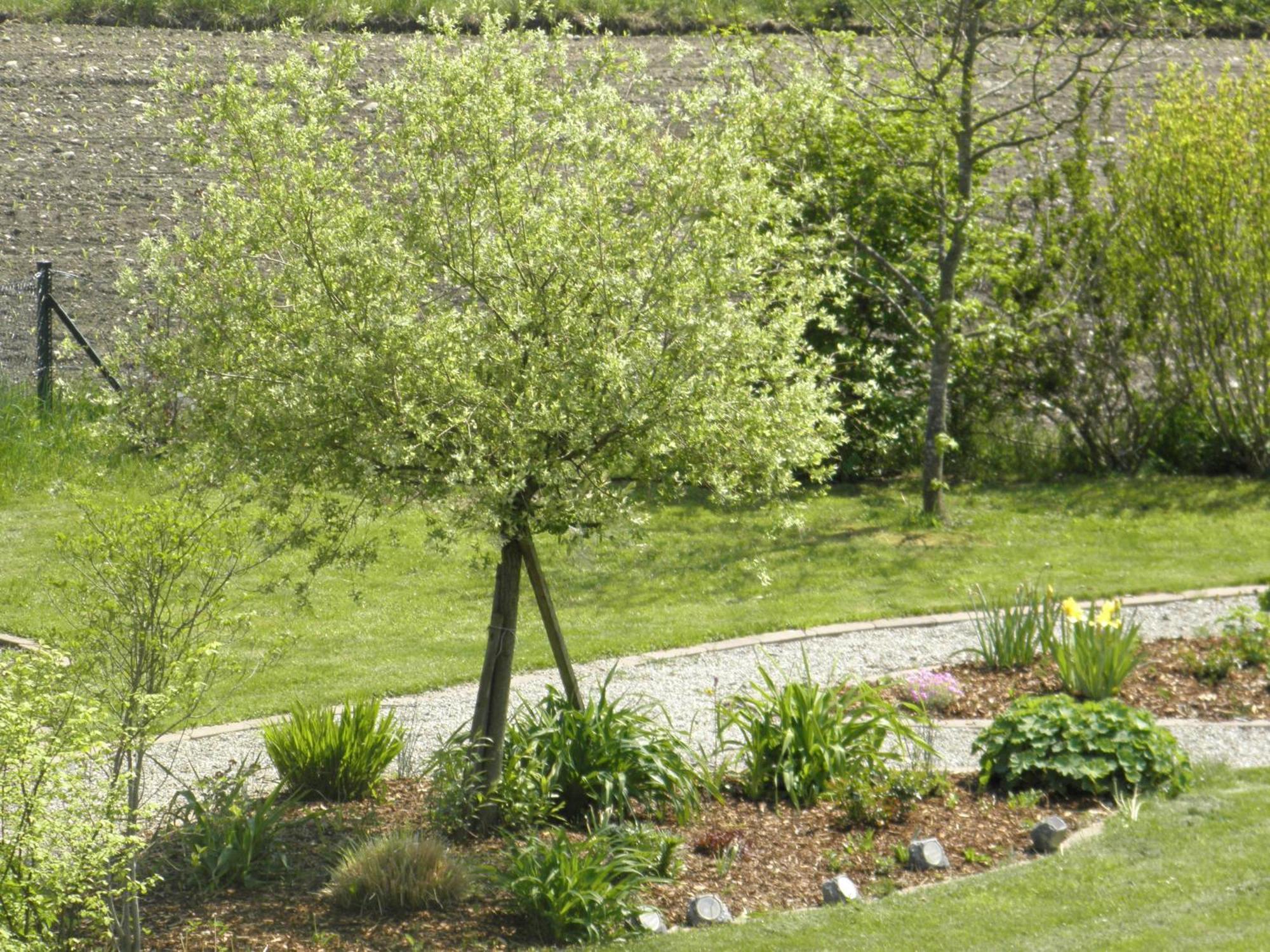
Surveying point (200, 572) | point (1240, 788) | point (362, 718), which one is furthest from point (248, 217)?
point (1240, 788)

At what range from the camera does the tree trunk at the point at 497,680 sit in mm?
6059

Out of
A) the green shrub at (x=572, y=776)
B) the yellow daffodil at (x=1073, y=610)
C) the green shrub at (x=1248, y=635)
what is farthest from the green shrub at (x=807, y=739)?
the green shrub at (x=1248, y=635)

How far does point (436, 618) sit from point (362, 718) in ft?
10.8

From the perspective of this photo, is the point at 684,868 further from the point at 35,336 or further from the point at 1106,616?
the point at 35,336

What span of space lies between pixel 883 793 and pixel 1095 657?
1793 mm

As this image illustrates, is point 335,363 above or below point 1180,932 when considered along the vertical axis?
above

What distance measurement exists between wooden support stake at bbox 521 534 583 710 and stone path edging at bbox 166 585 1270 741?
156 cm

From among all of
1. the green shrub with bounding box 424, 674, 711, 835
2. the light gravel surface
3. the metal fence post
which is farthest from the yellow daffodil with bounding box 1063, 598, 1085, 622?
the metal fence post

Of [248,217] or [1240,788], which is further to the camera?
[1240,788]

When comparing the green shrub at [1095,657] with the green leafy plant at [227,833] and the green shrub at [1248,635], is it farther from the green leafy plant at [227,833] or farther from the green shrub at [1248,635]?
the green leafy plant at [227,833]

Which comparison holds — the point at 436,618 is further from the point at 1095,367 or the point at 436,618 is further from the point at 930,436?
the point at 1095,367

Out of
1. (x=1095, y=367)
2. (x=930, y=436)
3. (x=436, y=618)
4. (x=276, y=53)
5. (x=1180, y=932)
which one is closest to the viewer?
(x=1180, y=932)

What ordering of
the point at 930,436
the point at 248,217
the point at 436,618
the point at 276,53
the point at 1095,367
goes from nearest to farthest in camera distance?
1. the point at 248,217
2. the point at 436,618
3. the point at 930,436
4. the point at 1095,367
5. the point at 276,53

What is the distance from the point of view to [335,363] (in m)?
5.05
